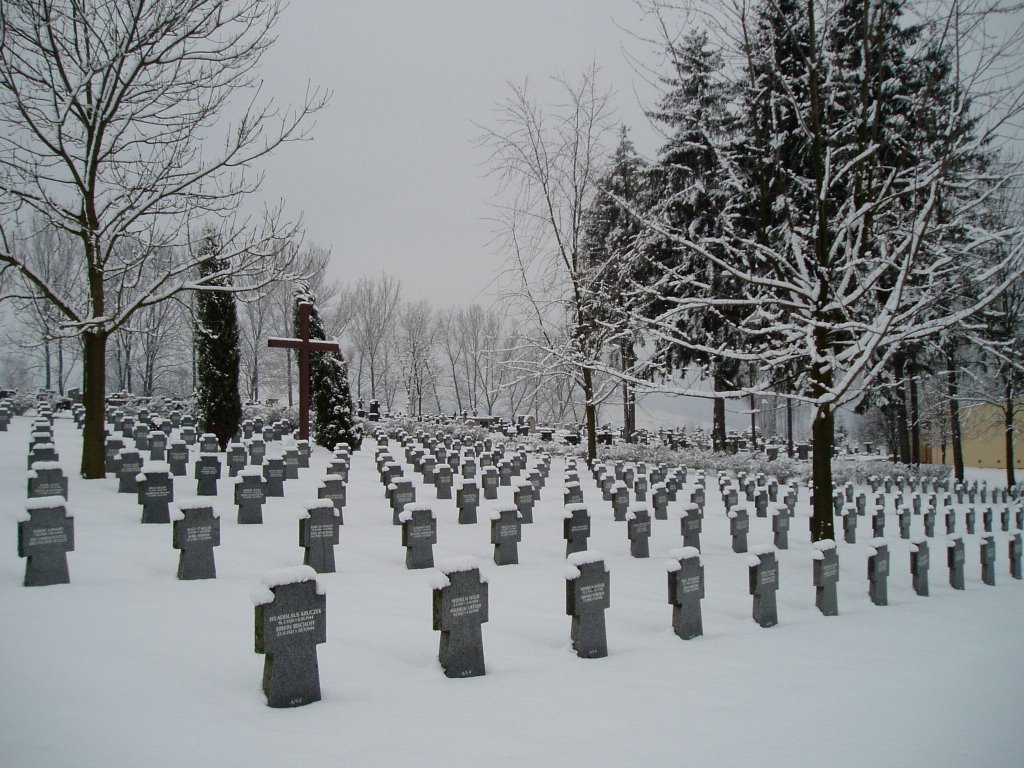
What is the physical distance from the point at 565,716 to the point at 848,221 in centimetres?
711

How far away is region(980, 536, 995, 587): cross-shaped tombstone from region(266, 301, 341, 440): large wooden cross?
15.5 metres

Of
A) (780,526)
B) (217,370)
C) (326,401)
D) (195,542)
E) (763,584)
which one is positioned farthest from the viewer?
(326,401)

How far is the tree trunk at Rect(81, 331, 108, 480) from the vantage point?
432 inches

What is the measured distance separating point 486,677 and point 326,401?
1724 cm

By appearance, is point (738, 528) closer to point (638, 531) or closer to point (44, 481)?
point (638, 531)

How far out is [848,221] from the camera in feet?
27.3

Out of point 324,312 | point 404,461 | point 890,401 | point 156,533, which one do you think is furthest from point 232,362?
point 324,312

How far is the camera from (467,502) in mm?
10859

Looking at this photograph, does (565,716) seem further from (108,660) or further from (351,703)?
(108,660)

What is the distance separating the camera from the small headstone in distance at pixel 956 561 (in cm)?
1000

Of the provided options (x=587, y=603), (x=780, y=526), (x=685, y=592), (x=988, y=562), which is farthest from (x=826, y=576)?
(x=988, y=562)

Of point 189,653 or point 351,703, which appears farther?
point 189,653

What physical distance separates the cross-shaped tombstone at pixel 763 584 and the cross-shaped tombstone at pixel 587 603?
206cm

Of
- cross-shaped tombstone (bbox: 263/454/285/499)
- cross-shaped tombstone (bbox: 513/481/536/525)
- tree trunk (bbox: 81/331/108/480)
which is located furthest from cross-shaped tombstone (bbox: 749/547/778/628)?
tree trunk (bbox: 81/331/108/480)
